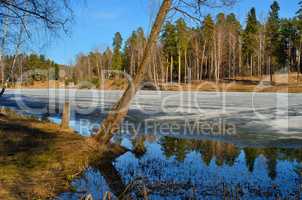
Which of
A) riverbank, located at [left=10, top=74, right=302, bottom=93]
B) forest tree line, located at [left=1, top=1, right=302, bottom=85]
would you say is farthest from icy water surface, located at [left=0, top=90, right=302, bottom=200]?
forest tree line, located at [left=1, top=1, right=302, bottom=85]

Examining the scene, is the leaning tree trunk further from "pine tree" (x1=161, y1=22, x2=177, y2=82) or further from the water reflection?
"pine tree" (x1=161, y1=22, x2=177, y2=82)

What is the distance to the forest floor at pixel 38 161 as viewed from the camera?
23.2 feet

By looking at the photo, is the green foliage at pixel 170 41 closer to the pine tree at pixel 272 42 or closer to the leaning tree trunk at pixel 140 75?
the pine tree at pixel 272 42

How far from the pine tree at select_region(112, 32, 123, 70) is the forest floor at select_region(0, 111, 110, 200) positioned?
90498mm

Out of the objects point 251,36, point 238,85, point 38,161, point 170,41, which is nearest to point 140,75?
point 38,161

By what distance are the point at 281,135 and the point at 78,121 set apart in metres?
10.7

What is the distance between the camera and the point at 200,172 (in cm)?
897

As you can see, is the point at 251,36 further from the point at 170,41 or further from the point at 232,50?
the point at 170,41

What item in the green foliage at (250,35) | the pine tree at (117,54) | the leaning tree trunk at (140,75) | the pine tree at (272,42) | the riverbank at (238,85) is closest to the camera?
the leaning tree trunk at (140,75)

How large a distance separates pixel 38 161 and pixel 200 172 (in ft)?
12.9

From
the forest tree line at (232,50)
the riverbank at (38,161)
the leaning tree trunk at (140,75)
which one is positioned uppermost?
the forest tree line at (232,50)

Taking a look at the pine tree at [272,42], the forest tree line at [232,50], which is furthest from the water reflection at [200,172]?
the pine tree at [272,42]

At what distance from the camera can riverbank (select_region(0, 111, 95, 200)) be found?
7.06 meters

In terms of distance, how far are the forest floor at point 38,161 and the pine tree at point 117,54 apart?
9050cm
